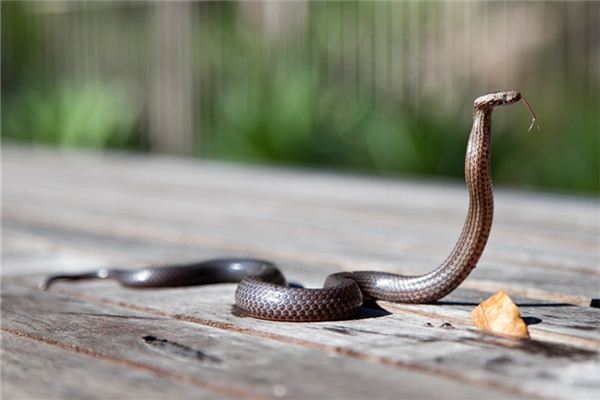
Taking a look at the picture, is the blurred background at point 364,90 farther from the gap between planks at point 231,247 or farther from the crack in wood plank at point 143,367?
the crack in wood plank at point 143,367

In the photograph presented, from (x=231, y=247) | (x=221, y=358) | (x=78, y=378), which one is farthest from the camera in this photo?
(x=231, y=247)

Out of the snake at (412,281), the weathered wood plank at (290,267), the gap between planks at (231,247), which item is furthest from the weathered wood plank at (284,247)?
the snake at (412,281)

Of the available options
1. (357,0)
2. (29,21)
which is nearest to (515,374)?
(357,0)

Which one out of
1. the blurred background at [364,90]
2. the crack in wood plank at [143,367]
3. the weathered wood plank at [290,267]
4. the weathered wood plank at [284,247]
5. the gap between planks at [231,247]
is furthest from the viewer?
the blurred background at [364,90]

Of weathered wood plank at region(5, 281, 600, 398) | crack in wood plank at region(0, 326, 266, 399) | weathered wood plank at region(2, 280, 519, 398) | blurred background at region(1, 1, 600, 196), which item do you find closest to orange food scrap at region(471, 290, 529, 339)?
weathered wood plank at region(5, 281, 600, 398)

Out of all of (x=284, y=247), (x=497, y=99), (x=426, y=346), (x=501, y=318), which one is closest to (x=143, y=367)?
(x=426, y=346)

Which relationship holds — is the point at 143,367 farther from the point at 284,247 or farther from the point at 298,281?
the point at 284,247

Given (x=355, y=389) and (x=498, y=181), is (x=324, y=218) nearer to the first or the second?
(x=355, y=389)
